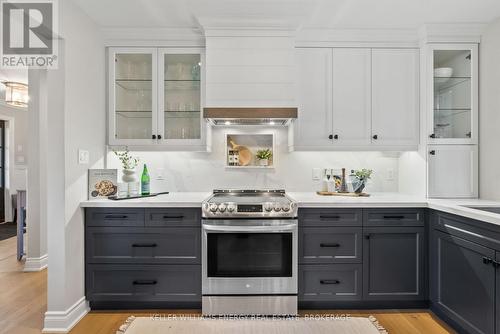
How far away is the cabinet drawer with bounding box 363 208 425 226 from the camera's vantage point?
2473mm

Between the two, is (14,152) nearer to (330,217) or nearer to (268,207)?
(268,207)

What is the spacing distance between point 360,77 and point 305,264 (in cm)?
181

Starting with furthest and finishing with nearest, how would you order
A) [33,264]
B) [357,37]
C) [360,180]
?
[33,264]
[360,180]
[357,37]

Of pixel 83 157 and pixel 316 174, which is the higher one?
pixel 83 157

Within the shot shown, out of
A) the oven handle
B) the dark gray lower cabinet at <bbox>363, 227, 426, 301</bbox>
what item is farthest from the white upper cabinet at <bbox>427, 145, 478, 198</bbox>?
Result: the oven handle

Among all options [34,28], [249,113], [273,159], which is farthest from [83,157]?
[273,159]

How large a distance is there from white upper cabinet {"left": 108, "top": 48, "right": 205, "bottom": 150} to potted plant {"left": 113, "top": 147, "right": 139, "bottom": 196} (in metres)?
0.22

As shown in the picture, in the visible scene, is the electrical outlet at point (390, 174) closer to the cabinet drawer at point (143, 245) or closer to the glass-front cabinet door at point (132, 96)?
the cabinet drawer at point (143, 245)

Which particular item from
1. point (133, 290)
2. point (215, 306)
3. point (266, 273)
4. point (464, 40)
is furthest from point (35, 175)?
point (464, 40)

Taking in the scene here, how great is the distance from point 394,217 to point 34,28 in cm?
315

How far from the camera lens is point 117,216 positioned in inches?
96.8

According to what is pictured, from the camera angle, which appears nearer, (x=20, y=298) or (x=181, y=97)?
(x=20, y=298)

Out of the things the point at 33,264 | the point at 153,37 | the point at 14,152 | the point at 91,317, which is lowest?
the point at 91,317

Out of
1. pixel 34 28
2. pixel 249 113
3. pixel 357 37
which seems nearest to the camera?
pixel 34 28
